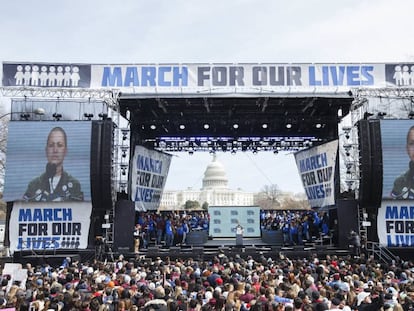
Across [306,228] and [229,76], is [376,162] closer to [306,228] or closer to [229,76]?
[306,228]

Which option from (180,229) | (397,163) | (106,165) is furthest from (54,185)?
(397,163)

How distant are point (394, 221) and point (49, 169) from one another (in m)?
14.1

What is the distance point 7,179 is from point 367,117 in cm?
1472

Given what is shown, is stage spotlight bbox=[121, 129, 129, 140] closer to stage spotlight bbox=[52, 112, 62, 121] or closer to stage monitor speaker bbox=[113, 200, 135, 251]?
stage spotlight bbox=[52, 112, 62, 121]

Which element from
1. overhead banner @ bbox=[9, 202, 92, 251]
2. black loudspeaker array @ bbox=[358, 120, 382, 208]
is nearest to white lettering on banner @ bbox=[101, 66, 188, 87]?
overhead banner @ bbox=[9, 202, 92, 251]

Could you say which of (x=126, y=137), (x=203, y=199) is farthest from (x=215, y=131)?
(x=203, y=199)

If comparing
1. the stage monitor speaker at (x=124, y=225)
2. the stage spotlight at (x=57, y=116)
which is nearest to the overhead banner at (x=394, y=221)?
the stage monitor speaker at (x=124, y=225)

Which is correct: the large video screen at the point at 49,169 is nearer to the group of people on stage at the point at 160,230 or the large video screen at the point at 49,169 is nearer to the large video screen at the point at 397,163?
the group of people on stage at the point at 160,230

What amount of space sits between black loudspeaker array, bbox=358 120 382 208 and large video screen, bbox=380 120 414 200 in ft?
0.82

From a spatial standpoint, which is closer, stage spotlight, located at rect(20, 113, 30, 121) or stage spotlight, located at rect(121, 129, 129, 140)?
stage spotlight, located at rect(20, 113, 30, 121)

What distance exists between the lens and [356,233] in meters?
17.7

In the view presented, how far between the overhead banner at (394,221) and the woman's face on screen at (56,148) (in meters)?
13.1

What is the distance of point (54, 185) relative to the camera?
17766 mm

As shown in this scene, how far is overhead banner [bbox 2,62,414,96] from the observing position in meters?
17.8
